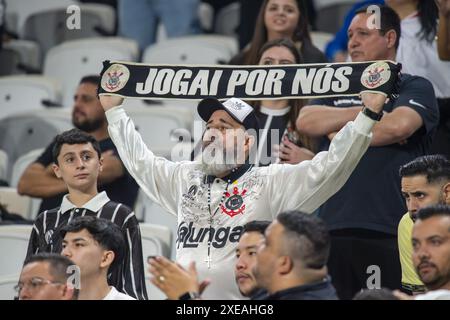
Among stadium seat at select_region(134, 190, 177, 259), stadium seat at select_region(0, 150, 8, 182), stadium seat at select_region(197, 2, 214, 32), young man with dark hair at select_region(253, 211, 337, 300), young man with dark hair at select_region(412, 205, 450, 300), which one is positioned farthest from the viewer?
stadium seat at select_region(197, 2, 214, 32)

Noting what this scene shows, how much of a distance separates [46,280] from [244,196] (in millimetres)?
1105

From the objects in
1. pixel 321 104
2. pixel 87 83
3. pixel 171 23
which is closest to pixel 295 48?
pixel 321 104

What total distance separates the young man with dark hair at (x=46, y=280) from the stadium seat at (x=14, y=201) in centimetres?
256

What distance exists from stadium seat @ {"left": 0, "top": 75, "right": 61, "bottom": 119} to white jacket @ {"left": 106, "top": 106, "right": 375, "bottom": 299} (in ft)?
11.6

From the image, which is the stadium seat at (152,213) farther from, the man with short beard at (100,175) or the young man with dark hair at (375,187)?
the young man with dark hair at (375,187)

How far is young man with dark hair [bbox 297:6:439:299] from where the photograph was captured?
242 inches

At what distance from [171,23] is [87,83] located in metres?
2.02

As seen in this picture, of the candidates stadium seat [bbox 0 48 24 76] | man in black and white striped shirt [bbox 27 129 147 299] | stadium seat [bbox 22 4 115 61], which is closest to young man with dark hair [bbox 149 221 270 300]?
man in black and white striped shirt [bbox 27 129 147 299]

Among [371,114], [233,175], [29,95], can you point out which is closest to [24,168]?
[29,95]

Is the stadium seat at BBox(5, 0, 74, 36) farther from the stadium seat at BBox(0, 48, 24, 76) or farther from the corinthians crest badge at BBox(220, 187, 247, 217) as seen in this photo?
the corinthians crest badge at BBox(220, 187, 247, 217)

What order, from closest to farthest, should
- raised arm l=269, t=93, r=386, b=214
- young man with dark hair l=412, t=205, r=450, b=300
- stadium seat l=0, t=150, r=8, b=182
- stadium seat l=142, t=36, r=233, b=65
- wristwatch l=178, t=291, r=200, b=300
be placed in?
wristwatch l=178, t=291, r=200, b=300 < young man with dark hair l=412, t=205, r=450, b=300 < raised arm l=269, t=93, r=386, b=214 < stadium seat l=0, t=150, r=8, b=182 < stadium seat l=142, t=36, r=233, b=65

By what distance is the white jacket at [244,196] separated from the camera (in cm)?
574
